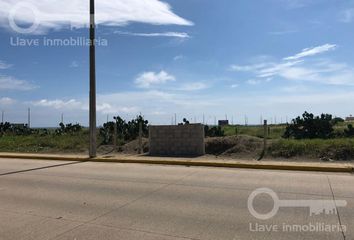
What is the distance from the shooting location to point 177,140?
17.9m

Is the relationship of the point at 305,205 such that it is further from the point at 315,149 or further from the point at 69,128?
the point at 69,128

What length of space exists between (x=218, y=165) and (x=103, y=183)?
495cm

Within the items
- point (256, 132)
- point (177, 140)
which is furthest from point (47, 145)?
point (256, 132)

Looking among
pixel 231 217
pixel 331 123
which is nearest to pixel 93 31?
pixel 331 123

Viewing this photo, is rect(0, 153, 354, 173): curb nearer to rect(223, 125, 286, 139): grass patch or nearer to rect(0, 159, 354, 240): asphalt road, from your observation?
rect(0, 159, 354, 240): asphalt road

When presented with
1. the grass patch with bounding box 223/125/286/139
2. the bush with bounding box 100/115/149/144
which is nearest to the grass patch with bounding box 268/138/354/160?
the grass patch with bounding box 223/125/286/139

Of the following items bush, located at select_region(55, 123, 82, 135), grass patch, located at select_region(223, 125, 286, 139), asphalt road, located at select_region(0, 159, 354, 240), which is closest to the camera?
asphalt road, located at select_region(0, 159, 354, 240)

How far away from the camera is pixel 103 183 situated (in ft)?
35.6

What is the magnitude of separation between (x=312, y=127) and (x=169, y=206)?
13.5 meters

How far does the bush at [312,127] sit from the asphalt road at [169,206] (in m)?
7.59

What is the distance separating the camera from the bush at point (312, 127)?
19453 millimetres

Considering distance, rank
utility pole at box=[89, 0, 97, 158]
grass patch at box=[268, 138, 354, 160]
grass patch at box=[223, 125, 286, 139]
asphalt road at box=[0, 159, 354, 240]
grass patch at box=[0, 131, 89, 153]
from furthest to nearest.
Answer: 1. grass patch at box=[223, 125, 286, 139]
2. grass patch at box=[0, 131, 89, 153]
3. utility pole at box=[89, 0, 97, 158]
4. grass patch at box=[268, 138, 354, 160]
5. asphalt road at box=[0, 159, 354, 240]

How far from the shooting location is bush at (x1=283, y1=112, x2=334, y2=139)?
766 inches

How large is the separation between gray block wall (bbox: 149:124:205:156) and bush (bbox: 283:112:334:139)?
5.08 m
